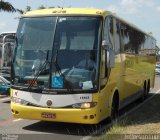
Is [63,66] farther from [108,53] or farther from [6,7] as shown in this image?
[6,7]

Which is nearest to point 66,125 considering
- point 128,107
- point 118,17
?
point 118,17

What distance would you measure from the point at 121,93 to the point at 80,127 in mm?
2720

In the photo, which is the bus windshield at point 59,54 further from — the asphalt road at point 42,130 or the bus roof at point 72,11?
the asphalt road at point 42,130

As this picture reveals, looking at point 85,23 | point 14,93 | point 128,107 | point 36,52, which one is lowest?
point 128,107

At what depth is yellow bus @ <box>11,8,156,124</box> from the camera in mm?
10883

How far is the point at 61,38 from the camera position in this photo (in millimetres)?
11375

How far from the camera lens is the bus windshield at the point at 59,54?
11.0 m

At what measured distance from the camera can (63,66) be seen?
36.5ft

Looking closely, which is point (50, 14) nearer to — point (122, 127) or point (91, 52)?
point (91, 52)

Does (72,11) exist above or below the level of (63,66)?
above

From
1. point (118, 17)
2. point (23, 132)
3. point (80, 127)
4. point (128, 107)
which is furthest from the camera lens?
point (128, 107)

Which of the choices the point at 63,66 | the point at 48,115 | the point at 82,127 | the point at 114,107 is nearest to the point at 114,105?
the point at 114,107

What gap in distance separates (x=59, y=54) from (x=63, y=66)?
0.34 metres

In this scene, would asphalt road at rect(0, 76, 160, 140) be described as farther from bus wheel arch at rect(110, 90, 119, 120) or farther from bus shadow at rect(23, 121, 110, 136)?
bus wheel arch at rect(110, 90, 119, 120)
